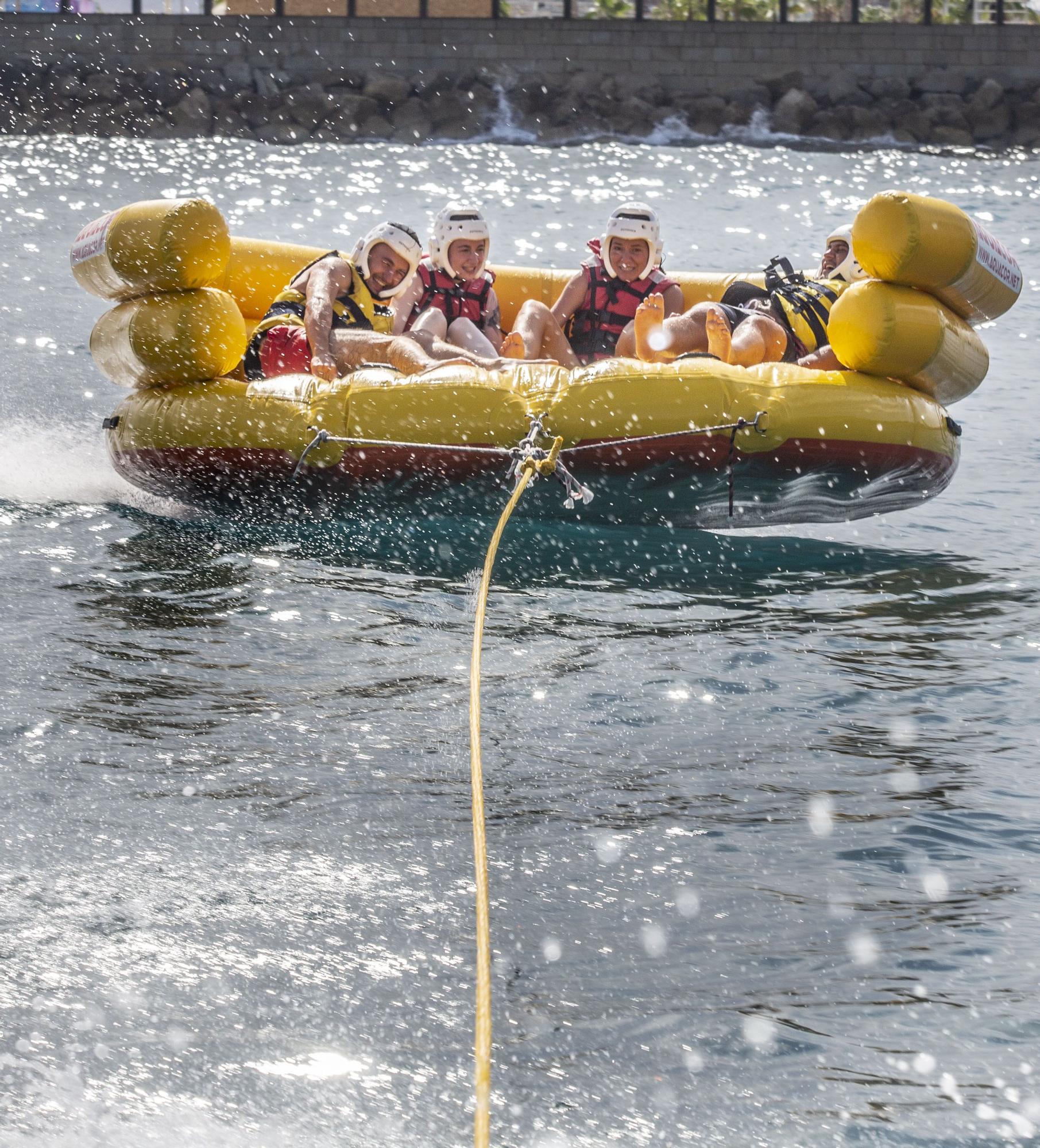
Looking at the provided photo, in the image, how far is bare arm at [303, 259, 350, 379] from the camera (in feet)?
18.9

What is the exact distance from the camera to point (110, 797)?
11.2 feet

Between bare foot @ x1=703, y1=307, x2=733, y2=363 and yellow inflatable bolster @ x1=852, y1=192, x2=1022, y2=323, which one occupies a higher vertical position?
yellow inflatable bolster @ x1=852, y1=192, x2=1022, y2=323

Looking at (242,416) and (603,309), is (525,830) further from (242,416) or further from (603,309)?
(603,309)

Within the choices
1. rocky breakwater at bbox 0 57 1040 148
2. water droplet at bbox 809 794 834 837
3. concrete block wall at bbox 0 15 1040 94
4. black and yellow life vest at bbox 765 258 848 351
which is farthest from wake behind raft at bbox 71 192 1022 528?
concrete block wall at bbox 0 15 1040 94

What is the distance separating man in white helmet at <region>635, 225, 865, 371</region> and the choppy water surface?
0.68 m

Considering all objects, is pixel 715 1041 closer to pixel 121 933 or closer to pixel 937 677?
pixel 121 933

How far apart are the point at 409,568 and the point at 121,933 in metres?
2.58

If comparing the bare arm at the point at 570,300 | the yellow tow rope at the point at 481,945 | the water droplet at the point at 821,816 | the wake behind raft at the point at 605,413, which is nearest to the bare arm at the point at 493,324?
the bare arm at the point at 570,300

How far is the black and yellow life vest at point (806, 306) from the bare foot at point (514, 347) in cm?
98

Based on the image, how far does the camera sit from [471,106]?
944 inches

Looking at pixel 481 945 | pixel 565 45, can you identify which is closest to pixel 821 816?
pixel 481 945

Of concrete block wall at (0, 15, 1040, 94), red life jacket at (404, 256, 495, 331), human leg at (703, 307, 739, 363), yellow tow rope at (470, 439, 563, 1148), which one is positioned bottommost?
yellow tow rope at (470, 439, 563, 1148)

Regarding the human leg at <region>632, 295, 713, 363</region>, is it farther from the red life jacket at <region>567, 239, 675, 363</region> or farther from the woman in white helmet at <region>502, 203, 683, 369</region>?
the red life jacket at <region>567, 239, 675, 363</region>

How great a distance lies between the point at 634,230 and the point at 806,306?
2.42 feet
